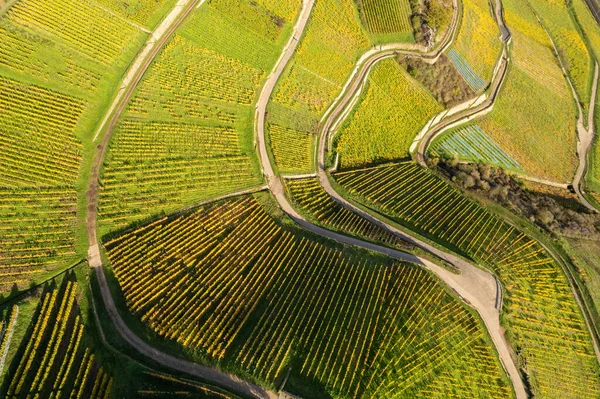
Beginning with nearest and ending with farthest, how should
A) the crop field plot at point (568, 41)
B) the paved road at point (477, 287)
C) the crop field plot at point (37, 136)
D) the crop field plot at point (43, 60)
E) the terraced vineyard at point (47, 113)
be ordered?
the terraced vineyard at point (47, 113) → the crop field plot at point (37, 136) → the paved road at point (477, 287) → the crop field plot at point (43, 60) → the crop field plot at point (568, 41)

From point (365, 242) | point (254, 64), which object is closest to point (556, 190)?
point (365, 242)

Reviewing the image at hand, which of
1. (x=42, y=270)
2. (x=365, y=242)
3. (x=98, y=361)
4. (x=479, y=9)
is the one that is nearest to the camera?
(x=98, y=361)

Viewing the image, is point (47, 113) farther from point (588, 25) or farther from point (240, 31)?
point (588, 25)

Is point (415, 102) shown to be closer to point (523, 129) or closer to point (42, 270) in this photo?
point (523, 129)

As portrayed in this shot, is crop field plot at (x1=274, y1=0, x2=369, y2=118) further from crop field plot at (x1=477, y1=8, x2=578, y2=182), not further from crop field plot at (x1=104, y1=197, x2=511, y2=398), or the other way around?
crop field plot at (x1=477, y1=8, x2=578, y2=182)

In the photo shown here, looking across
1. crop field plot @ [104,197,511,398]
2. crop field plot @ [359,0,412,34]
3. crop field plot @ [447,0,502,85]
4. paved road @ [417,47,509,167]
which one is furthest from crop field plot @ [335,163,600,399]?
crop field plot @ [359,0,412,34]

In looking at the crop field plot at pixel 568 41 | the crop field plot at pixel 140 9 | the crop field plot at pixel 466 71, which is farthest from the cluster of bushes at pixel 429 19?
the crop field plot at pixel 140 9

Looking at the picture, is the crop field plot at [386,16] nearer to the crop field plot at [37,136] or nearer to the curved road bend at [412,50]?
the curved road bend at [412,50]
